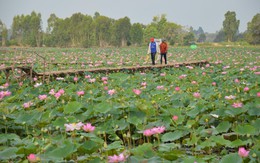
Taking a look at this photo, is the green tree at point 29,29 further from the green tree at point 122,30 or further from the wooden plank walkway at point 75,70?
the wooden plank walkway at point 75,70

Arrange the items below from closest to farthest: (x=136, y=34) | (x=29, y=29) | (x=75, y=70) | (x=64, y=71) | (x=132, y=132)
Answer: (x=132, y=132), (x=64, y=71), (x=75, y=70), (x=136, y=34), (x=29, y=29)

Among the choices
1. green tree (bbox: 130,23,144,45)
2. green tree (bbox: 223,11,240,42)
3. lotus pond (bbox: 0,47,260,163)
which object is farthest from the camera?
green tree (bbox: 223,11,240,42)

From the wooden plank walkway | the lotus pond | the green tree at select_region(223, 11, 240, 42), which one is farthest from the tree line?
the lotus pond

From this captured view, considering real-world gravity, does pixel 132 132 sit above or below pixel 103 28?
below

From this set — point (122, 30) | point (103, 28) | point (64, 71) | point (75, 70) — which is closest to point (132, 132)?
point (64, 71)

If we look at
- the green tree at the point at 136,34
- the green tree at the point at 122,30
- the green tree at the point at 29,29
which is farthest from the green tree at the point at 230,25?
the green tree at the point at 29,29

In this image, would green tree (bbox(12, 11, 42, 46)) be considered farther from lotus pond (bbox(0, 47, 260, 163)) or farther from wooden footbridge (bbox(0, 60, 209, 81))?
lotus pond (bbox(0, 47, 260, 163))

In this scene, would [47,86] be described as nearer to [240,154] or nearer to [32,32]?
[240,154]

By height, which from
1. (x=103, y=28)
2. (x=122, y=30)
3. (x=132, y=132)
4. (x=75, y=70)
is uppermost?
(x=103, y=28)

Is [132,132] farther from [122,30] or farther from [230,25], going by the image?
[230,25]

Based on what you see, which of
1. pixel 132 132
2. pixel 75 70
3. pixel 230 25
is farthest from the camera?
pixel 230 25

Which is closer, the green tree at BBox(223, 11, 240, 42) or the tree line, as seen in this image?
the tree line

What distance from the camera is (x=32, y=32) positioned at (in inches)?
1885

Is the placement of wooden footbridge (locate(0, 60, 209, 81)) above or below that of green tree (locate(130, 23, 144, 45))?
below
